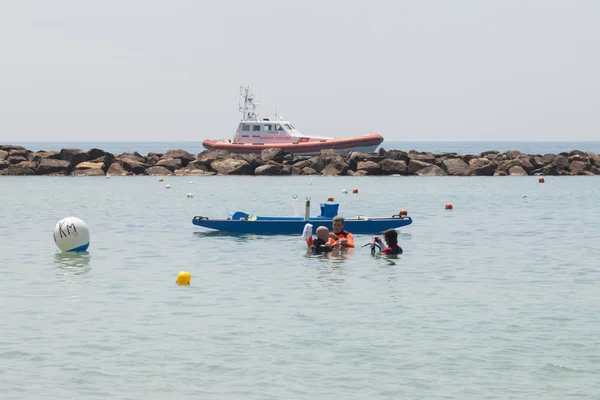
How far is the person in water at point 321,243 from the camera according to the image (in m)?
25.2

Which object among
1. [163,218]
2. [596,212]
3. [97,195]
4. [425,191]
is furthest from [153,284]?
[425,191]

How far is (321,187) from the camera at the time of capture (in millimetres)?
60094

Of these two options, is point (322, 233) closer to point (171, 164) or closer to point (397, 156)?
point (397, 156)

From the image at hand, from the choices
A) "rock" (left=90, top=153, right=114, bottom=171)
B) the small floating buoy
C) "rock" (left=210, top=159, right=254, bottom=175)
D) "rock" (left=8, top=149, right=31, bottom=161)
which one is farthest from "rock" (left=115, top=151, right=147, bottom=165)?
the small floating buoy

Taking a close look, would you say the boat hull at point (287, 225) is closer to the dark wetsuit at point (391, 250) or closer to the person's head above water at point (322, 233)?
the person's head above water at point (322, 233)

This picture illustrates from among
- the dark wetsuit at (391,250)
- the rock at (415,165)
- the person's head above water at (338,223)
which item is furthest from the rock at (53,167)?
the dark wetsuit at (391,250)

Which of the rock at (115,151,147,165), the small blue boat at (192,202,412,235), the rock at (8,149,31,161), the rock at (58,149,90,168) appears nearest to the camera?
the small blue boat at (192,202,412,235)

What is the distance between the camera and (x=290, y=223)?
3036 centimetres

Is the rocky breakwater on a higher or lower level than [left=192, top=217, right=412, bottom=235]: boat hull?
higher

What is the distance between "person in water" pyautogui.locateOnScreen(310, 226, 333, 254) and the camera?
82.6ft

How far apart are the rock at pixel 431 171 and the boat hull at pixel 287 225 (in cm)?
4235

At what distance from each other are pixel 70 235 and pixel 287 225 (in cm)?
751

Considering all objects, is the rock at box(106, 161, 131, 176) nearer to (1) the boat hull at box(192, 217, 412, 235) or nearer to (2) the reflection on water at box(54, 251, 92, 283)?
(1) the boat hull at box(192, 217, 412, 235)

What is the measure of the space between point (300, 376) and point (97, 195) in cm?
4279
